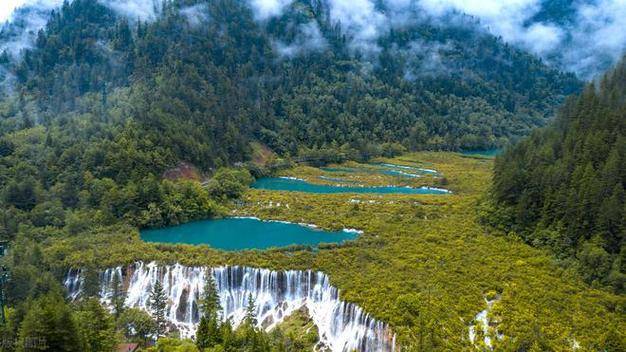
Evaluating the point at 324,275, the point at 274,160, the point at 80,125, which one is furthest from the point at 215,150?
the point at 324,275

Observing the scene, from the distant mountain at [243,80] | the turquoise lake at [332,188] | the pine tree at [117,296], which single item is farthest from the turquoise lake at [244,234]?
the distant mountain at [243,80]

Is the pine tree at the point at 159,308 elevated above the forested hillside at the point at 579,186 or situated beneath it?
situated beneath

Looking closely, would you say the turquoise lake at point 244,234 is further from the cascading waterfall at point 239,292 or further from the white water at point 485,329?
the white water at point 485,329

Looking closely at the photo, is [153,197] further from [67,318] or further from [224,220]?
[67,318]

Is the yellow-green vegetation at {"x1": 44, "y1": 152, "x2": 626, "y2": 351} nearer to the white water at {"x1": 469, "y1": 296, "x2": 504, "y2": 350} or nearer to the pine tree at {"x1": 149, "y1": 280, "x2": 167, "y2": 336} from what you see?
the white water at {"x1": 469, "y1": 296, "x2": 504, "y2": 350}

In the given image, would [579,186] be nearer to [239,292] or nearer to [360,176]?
→ [239,292]

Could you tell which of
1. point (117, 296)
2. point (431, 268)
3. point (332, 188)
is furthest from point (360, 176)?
point (117, 296)

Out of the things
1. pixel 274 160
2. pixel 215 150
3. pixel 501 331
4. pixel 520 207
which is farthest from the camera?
pixel 274 160
